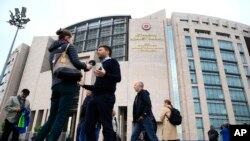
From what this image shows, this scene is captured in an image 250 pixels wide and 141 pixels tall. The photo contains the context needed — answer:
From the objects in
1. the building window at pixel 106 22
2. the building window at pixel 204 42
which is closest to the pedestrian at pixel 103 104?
the building window at pixel 204 42

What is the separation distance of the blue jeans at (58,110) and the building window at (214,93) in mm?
40258

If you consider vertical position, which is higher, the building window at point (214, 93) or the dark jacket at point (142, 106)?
the building window at point (214, 93)

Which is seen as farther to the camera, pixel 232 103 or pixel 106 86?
pixel 232 103

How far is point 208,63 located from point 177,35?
8.92 m

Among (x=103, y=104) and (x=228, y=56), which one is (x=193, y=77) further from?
(x=103, y=104)

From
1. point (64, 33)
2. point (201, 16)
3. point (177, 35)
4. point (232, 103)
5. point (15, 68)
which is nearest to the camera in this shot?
point (64, 33)

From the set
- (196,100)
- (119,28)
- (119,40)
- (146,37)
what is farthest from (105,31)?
(196,100)

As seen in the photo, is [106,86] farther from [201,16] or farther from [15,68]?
[15,68]

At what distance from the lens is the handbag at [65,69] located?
10.2 ft

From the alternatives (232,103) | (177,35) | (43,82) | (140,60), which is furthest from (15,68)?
(232,103)

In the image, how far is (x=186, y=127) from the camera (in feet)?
121

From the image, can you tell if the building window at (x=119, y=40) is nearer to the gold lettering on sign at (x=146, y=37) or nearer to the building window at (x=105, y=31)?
the building window at (x=105, y=31)

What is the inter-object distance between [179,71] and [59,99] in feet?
135

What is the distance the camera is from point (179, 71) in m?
42.4
